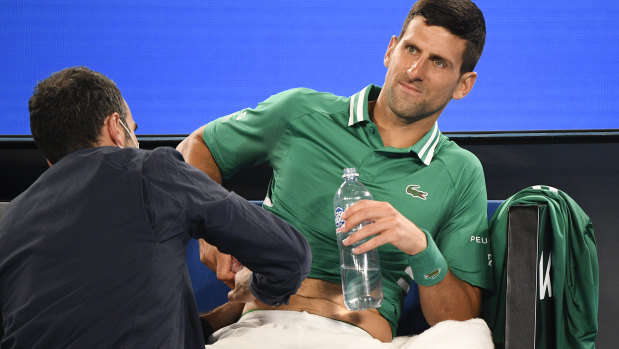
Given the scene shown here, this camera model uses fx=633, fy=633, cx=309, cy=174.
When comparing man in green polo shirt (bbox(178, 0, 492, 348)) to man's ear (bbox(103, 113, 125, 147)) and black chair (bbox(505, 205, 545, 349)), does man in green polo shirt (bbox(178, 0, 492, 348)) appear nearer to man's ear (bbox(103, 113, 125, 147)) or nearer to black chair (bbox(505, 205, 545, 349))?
black chair (bbox(505, 205, 545, 349))

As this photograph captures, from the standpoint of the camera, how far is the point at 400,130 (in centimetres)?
212

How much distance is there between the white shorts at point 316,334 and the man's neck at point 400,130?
602 millimetres

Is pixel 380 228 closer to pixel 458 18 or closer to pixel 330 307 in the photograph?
pixel 330 307

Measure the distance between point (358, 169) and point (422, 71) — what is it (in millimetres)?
375

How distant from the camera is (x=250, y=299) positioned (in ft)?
5.96

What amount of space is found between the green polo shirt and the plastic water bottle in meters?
0.05

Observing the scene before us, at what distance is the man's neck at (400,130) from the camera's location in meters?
2.11

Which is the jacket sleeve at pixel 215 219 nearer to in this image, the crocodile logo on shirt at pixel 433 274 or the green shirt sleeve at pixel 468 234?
the crocodile logo on shirt at pixel 433 274

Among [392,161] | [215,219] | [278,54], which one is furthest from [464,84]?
[215,219]

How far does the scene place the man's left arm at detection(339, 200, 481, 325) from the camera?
1639mm

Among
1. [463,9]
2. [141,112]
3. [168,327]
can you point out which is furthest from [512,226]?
[141,112]

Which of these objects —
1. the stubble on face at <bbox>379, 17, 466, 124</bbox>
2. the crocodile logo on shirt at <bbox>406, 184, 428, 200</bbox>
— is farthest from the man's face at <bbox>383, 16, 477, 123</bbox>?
the crocodile logo on shirt at <bbox>406, 184, 428, 200</bbox>

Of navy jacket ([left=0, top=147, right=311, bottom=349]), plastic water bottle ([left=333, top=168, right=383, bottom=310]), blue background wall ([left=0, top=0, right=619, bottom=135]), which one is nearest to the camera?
navy jacket ([left=0, top=147, right=311, bottom=349])

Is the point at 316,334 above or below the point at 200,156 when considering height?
below
